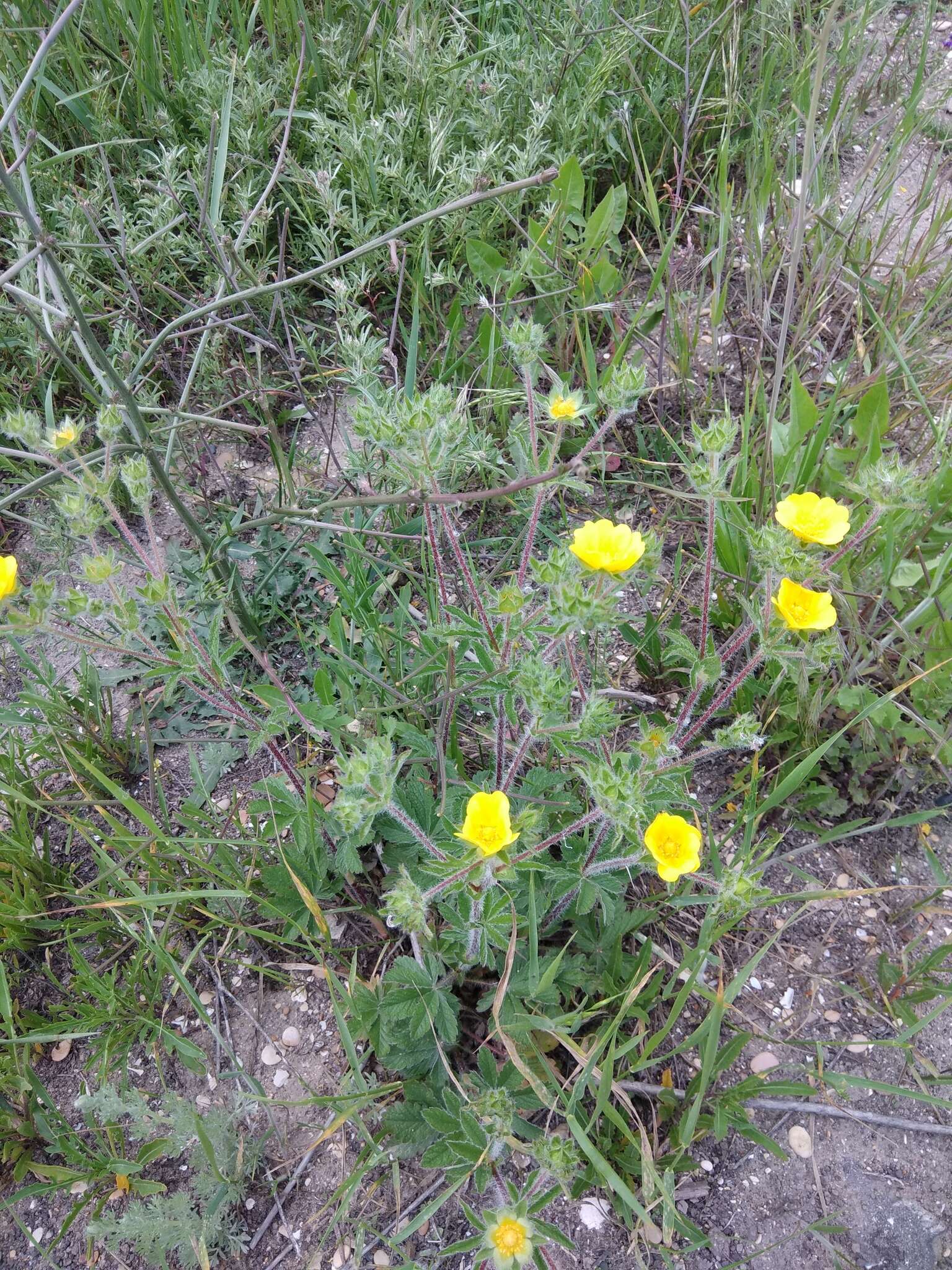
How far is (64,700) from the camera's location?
2.05m

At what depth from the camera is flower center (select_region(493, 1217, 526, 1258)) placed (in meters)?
1.25

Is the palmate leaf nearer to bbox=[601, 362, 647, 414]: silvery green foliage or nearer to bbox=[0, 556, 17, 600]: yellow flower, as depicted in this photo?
bbox=[0, 556, 17, 600]: yellow flower

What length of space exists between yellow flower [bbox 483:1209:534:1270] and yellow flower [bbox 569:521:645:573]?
3.25ft

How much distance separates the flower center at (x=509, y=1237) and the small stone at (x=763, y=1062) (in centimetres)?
67

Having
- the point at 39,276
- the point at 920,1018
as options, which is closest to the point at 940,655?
the point at 920,1018

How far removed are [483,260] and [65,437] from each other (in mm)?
1488

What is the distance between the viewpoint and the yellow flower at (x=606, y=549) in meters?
1.36

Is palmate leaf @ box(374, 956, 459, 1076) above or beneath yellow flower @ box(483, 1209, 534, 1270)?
beneath

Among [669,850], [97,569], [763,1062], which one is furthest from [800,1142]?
[97,569]

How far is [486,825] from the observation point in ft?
4.25

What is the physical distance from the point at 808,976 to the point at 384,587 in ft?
4.59

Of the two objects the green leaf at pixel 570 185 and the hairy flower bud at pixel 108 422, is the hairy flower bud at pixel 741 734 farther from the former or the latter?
the green leaf at pixel 570 185

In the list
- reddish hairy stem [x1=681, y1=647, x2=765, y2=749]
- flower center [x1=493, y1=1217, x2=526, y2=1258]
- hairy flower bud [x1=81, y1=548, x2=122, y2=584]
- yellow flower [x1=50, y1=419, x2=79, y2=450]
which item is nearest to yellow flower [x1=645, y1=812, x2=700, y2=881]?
reddish hairy stem [x1=681, y1=647, x2=765, y2=749]

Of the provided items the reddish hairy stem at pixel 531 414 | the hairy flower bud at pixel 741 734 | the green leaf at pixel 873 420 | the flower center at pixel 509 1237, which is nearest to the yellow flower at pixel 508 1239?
the flower center at pixel 509 1237
